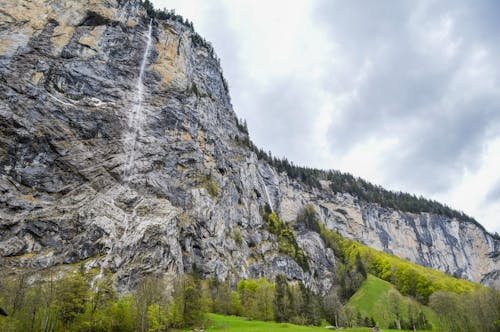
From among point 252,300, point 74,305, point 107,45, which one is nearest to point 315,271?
point 252,300

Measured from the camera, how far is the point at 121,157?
84.4m

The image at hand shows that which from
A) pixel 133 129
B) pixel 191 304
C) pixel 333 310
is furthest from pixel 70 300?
pixel 333 310

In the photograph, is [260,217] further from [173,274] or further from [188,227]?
[173,274]

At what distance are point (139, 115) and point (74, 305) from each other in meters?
66.2

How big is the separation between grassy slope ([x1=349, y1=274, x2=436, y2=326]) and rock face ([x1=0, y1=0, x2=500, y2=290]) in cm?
1554

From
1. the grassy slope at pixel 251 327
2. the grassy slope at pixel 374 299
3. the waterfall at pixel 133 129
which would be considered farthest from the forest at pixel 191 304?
the waterfall at pixel 133 129

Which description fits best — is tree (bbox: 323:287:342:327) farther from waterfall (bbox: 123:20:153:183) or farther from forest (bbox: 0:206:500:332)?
waterfall (bbox: 123:20:153:183)

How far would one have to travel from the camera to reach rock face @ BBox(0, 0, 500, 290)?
68.0m

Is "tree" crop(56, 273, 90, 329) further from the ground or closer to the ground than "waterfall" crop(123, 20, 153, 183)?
closer to the ground

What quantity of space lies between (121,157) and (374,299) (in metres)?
87.1

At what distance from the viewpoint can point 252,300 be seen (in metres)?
69.8

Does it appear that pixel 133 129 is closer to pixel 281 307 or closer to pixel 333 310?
pixel 281 307

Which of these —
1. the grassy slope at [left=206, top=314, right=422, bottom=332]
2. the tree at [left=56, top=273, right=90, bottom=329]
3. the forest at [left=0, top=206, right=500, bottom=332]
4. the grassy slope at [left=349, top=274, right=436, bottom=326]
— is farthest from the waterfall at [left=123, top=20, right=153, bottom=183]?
the grassy slope at [left=349, top=274, right=436, bottom=326]

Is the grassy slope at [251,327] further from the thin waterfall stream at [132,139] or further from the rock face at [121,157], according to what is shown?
the thin waterfall stream at [132,139]
